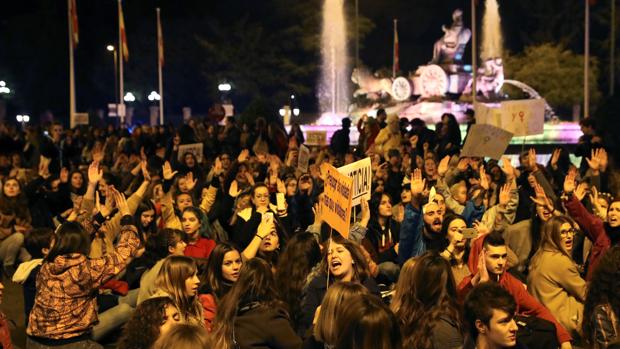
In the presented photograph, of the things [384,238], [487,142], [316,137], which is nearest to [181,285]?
[384,238]

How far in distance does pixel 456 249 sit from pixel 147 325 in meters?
3.49

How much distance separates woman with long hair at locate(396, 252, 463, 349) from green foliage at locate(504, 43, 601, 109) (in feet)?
175

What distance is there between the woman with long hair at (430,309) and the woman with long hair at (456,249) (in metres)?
1.86

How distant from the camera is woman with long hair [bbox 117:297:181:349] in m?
5.64

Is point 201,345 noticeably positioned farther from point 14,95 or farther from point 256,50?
point 14,95

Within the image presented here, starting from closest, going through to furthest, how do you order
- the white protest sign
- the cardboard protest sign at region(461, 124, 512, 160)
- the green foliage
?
the cardboard protest sign at region(461, 124, 512, 160) → the white protest sign → the green foliage

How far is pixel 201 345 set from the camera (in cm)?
485

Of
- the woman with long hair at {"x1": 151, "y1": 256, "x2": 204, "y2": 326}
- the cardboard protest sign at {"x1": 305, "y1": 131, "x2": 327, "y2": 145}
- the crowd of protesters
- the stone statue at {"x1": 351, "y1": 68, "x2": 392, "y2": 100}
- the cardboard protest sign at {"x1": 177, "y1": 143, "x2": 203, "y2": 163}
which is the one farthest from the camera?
the stone statue at {"x1": 351, "y1": 68, "x2": 392, "y2": 100}

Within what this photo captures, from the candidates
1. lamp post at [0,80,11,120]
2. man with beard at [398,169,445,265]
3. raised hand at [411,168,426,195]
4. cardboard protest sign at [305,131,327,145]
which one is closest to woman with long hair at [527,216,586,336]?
man with beard at [398,169,445,265]

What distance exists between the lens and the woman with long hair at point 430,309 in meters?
6.32

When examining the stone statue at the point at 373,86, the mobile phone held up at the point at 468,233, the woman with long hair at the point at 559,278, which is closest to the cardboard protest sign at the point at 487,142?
the woman with long hair at the point at 559,278

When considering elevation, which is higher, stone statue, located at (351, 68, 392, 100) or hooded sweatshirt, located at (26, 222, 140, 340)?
stone statue, located at (351, 68, 392, 100)

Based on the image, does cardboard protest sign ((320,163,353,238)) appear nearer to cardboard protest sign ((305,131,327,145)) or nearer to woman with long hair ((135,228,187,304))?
woman with long hair ((135,228,187,304))

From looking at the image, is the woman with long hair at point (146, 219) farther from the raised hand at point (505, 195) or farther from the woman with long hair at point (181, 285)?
the woman with long hair at point (181, 285)
